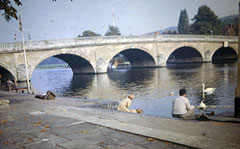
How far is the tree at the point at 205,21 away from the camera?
217 feet

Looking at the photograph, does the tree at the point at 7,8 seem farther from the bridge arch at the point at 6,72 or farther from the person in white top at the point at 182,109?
the bridge arch at the point at 6,72

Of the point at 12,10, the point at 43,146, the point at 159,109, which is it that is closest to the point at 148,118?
the point at 43,146

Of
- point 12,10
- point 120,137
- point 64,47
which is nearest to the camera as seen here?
point 120,137

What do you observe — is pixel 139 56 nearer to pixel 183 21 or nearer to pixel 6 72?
pixel 6 72

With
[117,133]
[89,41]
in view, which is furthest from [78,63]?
[117,133]

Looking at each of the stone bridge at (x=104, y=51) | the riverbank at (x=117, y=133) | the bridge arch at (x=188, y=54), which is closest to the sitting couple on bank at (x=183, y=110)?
the riverbank at (x=117, y=133)

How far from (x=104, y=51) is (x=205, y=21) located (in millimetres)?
41245

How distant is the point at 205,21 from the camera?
66812 mm

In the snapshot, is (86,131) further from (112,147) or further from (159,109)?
(159,109)

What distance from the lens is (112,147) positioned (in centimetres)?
411

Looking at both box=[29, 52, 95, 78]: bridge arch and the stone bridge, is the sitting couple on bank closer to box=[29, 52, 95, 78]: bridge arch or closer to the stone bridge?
the stone bridge

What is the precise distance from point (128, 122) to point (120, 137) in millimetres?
1167

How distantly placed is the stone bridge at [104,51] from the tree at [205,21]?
31.1ft

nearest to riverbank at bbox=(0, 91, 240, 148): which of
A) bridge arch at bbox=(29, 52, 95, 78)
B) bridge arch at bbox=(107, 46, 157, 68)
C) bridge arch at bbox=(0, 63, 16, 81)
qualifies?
bridge arch at bbox=(0, 63, 16, 81)
